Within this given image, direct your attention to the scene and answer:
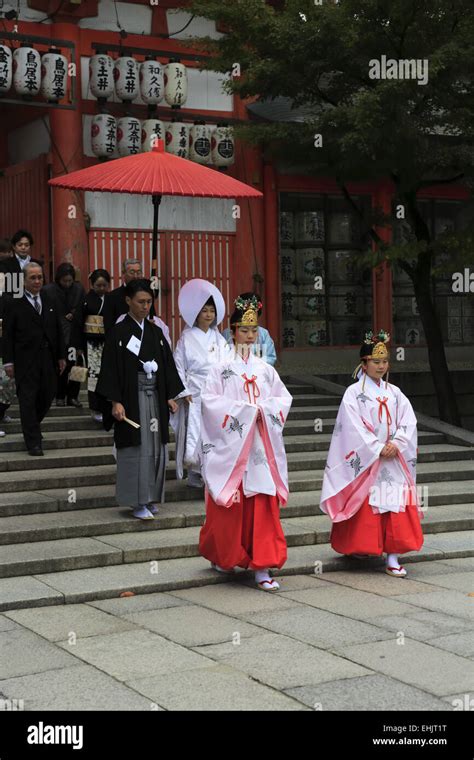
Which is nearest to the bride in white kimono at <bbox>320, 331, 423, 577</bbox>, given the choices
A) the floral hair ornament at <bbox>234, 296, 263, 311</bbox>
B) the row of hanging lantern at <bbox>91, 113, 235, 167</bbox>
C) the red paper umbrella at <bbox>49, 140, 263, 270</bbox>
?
the floral hair ornament at <bbox>234, 296, 263, 311</bbox>

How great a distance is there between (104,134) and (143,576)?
7395mm

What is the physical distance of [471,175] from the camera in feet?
41.0

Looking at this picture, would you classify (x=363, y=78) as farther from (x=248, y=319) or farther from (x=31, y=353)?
(x=248, y=319)

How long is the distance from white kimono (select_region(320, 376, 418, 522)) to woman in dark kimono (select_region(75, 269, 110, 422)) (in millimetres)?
3531

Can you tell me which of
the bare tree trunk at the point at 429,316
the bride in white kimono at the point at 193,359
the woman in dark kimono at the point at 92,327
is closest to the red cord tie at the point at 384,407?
the bride in white kimono at the point at 193,359

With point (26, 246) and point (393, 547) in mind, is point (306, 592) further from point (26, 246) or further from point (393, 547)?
point (26, 246)

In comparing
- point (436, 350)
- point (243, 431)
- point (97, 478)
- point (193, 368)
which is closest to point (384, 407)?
point (243, 431)

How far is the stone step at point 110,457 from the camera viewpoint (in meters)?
9.49

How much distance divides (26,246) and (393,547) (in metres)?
5.27

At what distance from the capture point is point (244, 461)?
23.0 feet

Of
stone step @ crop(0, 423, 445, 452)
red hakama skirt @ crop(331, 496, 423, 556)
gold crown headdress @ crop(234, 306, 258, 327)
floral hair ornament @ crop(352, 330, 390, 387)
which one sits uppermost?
gold crown headdress @ crop(234, 306, 258, 327)

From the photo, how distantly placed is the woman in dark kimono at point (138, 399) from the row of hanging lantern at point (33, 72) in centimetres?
505

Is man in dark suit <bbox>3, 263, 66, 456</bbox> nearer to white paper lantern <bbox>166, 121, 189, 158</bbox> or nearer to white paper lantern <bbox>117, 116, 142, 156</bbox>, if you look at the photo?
white paper lantern <bbox>117, 116, 142, 156</bbox>

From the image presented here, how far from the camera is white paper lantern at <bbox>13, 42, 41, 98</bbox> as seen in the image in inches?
481
